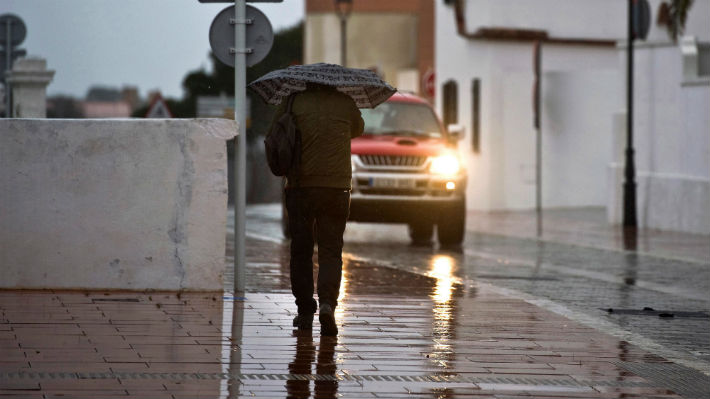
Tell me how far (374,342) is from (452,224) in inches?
417

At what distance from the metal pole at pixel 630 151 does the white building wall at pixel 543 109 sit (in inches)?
305

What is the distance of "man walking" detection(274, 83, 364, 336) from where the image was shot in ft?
31.0

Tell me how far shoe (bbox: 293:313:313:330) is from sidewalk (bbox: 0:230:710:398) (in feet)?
0.22

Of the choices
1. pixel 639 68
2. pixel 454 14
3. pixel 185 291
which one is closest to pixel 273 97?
pixel 185 291

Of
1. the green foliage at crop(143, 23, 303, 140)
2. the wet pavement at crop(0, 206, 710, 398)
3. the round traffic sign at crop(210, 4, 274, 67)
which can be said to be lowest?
the wet pavement at crop(0, 206, 710, 398)

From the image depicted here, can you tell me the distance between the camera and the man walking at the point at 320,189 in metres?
9.45

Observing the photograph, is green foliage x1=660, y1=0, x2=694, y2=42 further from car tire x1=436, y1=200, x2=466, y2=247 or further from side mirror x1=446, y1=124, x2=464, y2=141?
car tire x1=436, y1=200, x2=466, y2=247

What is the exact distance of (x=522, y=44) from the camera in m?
33.2

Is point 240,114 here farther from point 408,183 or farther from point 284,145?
point 408,183

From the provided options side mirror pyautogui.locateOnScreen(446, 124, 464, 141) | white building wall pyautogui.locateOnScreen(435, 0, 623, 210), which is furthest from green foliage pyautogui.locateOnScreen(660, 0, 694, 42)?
white building wall pyautogui.locateOnScreen(435, 0, 623, 210)

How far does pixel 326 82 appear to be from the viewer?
9430 mm

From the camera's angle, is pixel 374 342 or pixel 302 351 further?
pixel 374 342

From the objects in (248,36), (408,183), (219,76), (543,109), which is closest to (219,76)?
(219,76)

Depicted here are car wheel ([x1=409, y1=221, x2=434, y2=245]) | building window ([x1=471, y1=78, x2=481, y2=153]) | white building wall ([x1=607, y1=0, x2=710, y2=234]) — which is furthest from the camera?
building window ([x1=471, y1=78, x2=481, y2=153])
